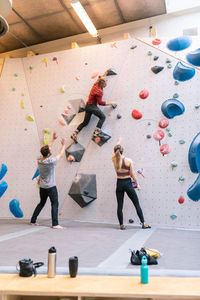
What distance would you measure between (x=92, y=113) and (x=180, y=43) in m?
1.89

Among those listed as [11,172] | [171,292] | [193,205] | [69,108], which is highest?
[69,108]

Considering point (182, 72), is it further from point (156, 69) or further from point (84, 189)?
point (84, 189)

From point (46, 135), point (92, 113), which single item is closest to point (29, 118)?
point (46, 135)

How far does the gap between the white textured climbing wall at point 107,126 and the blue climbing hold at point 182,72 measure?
8 centimetres

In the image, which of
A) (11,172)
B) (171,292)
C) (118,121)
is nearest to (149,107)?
(118,121)

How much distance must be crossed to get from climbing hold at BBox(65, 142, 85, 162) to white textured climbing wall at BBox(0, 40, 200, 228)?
94 mm

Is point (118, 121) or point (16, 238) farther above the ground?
point (118, 121)

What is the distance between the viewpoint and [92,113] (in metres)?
4.92

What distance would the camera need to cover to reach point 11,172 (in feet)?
17.4

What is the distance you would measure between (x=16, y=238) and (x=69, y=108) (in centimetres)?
281

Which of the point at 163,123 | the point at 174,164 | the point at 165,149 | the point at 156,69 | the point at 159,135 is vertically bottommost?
the point at 174,164

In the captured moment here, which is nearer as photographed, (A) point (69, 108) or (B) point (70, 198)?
(B) point (70, 198)

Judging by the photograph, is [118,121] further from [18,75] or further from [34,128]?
[18,75]

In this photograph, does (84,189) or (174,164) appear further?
(84,189)
